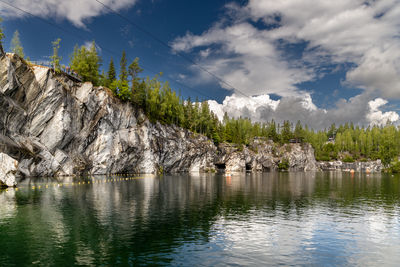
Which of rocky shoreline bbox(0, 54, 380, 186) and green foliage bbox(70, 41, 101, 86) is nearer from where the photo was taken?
rocky shoreline bbox(0, 54, 380, 186)

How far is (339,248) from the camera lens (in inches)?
1048

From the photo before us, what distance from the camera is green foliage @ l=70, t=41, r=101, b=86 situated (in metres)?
122

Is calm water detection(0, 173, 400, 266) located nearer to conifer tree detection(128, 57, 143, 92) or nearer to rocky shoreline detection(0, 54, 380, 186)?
rocky shoreline detection(0, 54, 380, 186)

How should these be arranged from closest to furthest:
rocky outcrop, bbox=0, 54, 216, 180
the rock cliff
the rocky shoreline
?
the rocky shoreline < the rock cliff < rocky outcrop, bbox=0, 54, 216, 180

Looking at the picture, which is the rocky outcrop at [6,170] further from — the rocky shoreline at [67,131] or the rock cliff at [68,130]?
the rock cliff at [68,130]

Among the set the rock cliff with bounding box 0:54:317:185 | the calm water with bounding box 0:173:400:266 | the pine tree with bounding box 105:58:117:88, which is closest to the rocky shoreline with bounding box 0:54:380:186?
the rock cliff with bounding box 0:54:317:185

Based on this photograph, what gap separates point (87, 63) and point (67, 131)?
3866 centimetres

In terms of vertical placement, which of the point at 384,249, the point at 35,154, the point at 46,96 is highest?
the point at 46,96

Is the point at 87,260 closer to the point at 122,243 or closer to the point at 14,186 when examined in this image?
the point at 122,243

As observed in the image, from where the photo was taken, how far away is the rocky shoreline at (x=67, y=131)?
8462 cm

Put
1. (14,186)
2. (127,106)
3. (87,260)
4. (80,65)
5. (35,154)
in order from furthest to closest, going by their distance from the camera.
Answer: (127,106)
(80,65)
(35,154)
(14,186)
(87,260)

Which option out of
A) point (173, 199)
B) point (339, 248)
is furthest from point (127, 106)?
point (339, 248)

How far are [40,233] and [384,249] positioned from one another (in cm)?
3195

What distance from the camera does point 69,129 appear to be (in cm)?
10512
